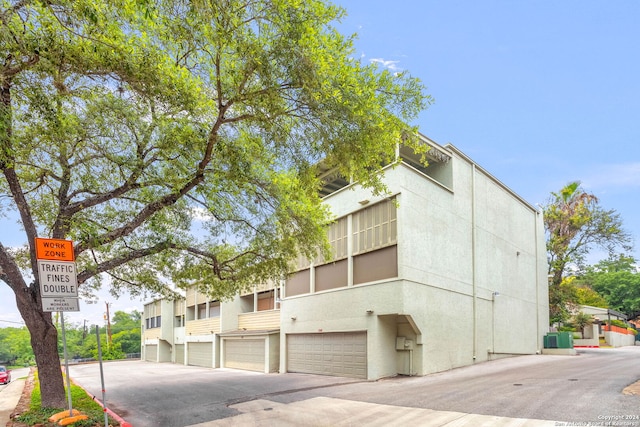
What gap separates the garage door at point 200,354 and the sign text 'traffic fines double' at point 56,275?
24975 millimetres

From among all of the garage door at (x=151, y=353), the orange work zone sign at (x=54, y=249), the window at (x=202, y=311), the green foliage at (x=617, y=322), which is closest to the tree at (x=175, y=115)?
the orange work zone sign at (x=54, y=249)

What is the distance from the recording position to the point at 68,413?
9422 millimetres

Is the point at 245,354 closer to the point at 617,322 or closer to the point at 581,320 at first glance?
the point at 581,320

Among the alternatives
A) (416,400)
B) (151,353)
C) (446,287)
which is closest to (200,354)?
(151,353)

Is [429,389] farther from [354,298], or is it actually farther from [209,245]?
[209,245]

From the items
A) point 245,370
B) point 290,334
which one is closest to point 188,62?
point 290,334

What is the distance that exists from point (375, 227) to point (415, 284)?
281 centimetres

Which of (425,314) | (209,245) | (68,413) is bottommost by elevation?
(68,413)

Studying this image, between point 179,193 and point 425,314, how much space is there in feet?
34.0

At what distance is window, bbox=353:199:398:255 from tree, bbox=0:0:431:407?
470 centimetres

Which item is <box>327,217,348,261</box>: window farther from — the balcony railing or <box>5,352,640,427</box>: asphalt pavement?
the balcony railing

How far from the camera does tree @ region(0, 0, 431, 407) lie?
7.78 m

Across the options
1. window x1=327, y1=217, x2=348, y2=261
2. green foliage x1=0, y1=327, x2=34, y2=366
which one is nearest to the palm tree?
window x1=327, y1=217, x2=348, y2=261

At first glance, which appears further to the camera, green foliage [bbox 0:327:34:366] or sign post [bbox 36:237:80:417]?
green foliage [bbox 0:327:34:366]
